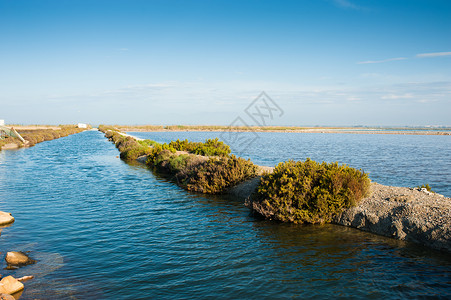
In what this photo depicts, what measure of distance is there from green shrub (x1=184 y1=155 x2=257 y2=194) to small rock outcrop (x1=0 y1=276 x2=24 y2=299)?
11.1 m

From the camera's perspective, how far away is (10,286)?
273 inches

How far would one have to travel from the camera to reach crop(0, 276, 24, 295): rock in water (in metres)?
6.78

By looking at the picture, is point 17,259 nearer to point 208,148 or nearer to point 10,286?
point 10,286

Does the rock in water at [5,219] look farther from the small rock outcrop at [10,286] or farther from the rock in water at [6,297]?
the rock in water at [6,297]

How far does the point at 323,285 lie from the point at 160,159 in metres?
21.3

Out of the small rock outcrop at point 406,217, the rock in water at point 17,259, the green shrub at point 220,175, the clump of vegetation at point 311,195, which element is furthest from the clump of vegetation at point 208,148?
the rock in water at point 17,259

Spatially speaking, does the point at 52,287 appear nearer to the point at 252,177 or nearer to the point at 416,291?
the point at 416,291

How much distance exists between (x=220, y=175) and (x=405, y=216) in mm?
9434

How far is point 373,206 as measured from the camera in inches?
466

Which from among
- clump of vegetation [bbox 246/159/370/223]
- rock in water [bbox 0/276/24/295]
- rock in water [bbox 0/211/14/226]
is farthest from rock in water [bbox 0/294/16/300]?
clump of vegetation [bbox 246/159/370/223]

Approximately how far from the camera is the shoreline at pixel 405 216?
31.6 ft

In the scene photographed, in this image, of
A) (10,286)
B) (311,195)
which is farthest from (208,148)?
(10,286)

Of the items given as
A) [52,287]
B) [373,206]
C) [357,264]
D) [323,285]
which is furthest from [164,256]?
[373,206]

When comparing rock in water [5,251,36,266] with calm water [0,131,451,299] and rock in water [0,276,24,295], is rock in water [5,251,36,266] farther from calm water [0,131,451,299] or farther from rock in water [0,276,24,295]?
rock in water [0,276,24,295]
